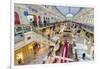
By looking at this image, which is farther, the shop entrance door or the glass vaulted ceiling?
the glass vaulted ceiling

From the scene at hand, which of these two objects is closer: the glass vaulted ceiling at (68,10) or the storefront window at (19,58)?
the storefront window at (19,58)

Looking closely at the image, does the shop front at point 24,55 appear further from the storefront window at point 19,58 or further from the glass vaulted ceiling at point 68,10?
the glass vaulted ceiling at point 68,10

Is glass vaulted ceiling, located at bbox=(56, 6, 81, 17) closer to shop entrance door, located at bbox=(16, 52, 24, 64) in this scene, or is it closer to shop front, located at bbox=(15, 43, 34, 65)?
shop front, located at bbox=(15, 43, 34, 65)

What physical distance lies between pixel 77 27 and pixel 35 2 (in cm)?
45

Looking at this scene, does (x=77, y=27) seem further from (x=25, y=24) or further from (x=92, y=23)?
(x=25, y=24)

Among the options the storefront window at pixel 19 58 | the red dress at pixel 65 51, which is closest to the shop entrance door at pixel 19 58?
the storefront window at pixel 19 58

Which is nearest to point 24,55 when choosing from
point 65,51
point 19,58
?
point 19,58

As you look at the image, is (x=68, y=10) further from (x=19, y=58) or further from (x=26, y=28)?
(x=19, y=58)

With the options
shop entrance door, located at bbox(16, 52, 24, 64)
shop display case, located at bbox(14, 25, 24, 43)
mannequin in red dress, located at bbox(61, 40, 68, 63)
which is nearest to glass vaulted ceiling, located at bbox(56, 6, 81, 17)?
mannequin in red dress, located at bbox(61, 40, 68, 63)

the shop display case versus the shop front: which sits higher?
the shop display case

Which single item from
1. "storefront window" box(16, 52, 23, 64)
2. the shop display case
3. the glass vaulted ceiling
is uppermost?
the glass vaulted ceiling

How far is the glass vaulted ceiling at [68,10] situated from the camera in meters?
1.67

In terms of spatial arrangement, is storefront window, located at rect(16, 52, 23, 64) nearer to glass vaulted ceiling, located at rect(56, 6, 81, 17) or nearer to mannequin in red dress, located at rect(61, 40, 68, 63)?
mannequin in red dress, located at rect(61, 40, 68, 63)

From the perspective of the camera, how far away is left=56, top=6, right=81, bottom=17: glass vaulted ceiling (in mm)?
1668
